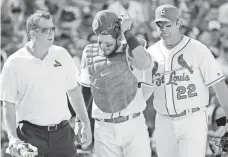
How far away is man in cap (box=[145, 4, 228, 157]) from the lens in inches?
216

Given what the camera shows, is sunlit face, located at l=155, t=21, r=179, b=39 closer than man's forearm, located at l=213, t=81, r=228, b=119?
No

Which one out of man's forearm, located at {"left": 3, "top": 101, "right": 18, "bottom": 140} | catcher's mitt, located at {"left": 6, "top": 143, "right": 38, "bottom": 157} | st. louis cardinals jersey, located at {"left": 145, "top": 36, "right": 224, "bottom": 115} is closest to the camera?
catcher's mitt, located at {"left": 6, "top": 143, "right": 38, "bottom": 157}

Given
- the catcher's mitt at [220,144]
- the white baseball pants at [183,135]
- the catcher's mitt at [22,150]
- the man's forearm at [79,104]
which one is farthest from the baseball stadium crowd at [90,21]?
the catcher's mitt at [22,150]

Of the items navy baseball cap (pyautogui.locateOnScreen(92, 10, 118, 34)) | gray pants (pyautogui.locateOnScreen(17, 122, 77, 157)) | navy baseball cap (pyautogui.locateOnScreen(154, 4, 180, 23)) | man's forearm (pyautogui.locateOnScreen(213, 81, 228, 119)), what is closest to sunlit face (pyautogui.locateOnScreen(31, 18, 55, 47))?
navy baseball cap (pyautogui.locateOnScreen(92, 10, 118, 34))

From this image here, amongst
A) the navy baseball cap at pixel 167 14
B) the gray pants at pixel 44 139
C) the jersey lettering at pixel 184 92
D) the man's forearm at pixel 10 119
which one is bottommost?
the gray pants at pixel 44 139

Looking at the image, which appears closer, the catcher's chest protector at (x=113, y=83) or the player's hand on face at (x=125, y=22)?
the player's hand on face at (x=125, y=22)

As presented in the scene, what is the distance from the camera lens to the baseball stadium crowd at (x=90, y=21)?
8.66 m

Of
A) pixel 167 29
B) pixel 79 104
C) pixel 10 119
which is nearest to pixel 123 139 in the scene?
pixel 79 104

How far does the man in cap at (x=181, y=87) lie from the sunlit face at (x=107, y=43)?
0.74m

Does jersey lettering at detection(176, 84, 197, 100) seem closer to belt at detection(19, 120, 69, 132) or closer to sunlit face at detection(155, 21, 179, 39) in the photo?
sunlit face at detection(155, 21, 179, 39)

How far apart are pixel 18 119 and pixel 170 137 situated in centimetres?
156

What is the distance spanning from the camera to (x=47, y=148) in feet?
16.7

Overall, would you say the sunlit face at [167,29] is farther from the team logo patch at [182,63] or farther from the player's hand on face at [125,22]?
the player's hand on face at [125,22]

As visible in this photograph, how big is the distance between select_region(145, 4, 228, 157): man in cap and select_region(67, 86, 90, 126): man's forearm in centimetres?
68
